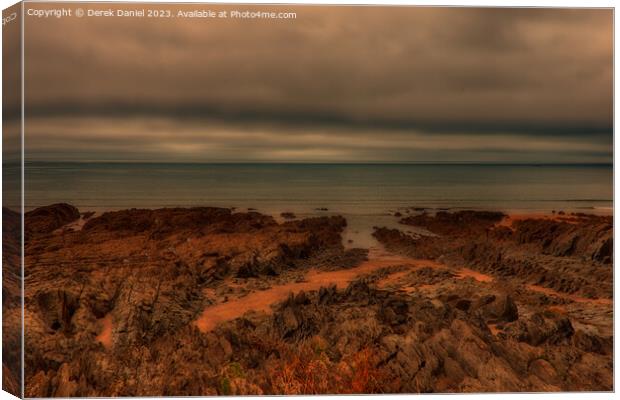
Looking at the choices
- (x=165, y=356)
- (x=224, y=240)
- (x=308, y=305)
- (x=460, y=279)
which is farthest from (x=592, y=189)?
(x=165, y=356)

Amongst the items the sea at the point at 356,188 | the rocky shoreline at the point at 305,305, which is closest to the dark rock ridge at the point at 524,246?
the rocky shoreline at the point at 305,305

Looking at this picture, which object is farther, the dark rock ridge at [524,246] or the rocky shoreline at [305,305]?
the dark rock ridge at [524,246]

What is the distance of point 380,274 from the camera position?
895cm

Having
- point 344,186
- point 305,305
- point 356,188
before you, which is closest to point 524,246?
point 356,188

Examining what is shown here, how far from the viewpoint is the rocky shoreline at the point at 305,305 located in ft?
28.0

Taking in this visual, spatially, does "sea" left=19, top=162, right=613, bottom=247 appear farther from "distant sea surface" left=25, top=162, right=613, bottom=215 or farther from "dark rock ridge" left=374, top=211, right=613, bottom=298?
"dark rock ridge" left=374, top=211, right=613, bottom=298

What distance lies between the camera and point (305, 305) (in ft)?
28.9

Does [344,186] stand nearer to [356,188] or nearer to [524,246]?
[356,188]

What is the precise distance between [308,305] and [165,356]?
166 centimetres

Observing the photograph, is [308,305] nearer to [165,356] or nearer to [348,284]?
[348,284]

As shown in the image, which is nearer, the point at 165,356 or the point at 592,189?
the point at 165,356

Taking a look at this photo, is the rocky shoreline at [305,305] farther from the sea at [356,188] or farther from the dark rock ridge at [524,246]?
the sea at [356,188]

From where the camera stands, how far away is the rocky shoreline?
8.54 metres

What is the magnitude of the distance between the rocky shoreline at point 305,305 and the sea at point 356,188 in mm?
146
